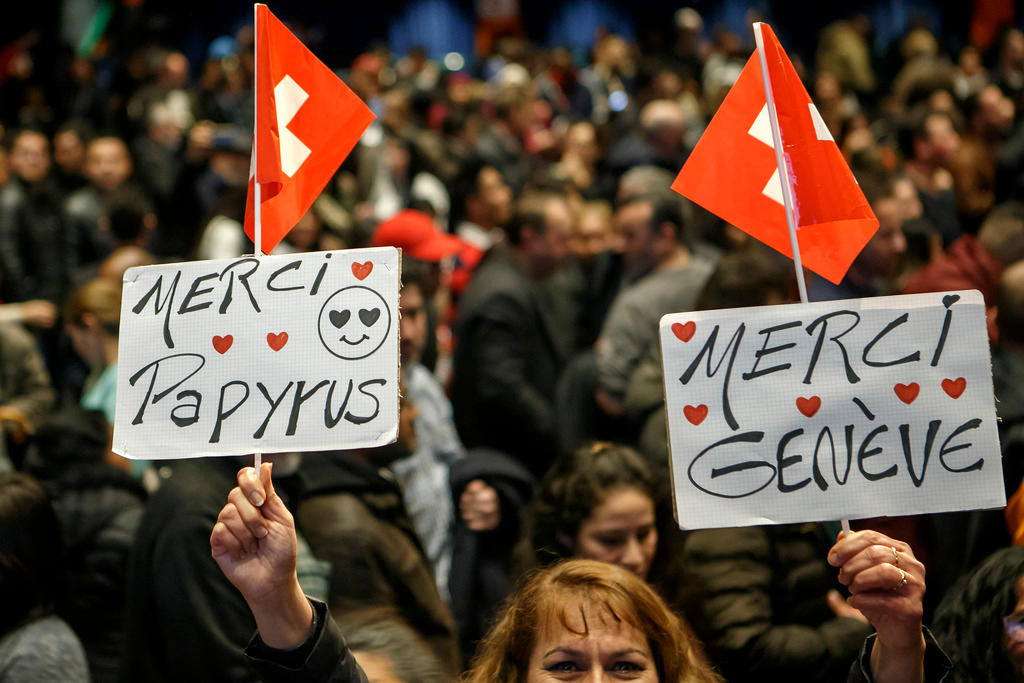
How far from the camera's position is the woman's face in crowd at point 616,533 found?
2949 millimetres

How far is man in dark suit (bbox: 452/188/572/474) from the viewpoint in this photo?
4578 mm

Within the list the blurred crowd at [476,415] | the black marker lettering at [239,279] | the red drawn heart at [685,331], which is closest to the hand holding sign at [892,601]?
the blurred crowd at [476,415]

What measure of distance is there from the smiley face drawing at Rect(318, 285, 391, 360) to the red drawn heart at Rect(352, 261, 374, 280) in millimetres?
23

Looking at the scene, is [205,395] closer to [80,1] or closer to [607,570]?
[607,570]

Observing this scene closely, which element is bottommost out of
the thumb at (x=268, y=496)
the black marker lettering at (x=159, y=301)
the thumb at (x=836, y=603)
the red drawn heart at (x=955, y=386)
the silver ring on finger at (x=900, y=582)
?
the silver ring on finger at (x=900, y=582)

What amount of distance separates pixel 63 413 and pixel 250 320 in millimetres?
1845

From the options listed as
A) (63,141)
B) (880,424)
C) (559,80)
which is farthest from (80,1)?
(880,424)

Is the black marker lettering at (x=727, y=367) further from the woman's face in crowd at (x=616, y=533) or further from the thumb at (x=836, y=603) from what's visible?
the thumb at (x=836, y=603)

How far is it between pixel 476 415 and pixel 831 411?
106 inches

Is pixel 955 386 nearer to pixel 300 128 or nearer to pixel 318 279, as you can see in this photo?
pixel 318 279

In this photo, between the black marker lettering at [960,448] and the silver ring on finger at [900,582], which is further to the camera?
the black marker lettering at [960,448]

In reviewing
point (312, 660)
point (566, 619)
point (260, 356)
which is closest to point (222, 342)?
point (260, 356)

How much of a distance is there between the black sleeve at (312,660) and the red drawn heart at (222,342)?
1.67 ft

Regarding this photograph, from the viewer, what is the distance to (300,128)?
2.33 metres
